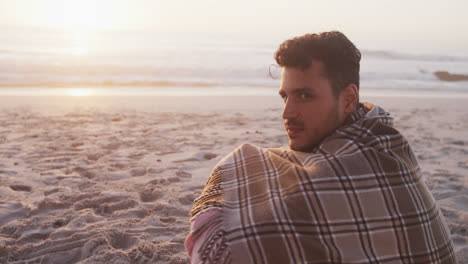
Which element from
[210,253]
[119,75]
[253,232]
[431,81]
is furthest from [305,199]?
[431,81]

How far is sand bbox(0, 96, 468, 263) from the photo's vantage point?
3.19 metres

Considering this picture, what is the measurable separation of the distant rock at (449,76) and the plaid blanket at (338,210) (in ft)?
58.3

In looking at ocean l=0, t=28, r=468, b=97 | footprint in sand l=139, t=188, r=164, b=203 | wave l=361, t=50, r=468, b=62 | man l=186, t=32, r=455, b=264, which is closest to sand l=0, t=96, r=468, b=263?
footprint in sand l=139, t=188, r=164, b=203

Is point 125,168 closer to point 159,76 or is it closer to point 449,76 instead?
point 159,76

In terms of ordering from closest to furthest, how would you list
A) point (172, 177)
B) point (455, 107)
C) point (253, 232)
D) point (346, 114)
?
point (253, 232) → point (346, 114) → point (172, 177) → point (455, 107)

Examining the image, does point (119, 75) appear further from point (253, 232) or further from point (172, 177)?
point (253, 232)

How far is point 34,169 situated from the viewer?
4.75 metres

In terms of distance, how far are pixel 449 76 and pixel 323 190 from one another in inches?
754

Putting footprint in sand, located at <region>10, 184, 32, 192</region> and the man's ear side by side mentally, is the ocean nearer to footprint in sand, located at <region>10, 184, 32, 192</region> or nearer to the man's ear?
footprint in sand, located at <region>10, 184, 32, 192</region>

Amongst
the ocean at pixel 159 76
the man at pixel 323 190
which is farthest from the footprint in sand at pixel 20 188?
the ocean at pixel 159 76

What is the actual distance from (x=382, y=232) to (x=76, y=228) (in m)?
2.41

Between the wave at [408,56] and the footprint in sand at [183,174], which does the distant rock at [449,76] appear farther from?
the footprint in sand at [183,174]

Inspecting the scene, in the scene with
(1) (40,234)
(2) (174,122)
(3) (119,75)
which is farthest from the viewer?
(3) (119,75)

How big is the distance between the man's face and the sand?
139 cm
